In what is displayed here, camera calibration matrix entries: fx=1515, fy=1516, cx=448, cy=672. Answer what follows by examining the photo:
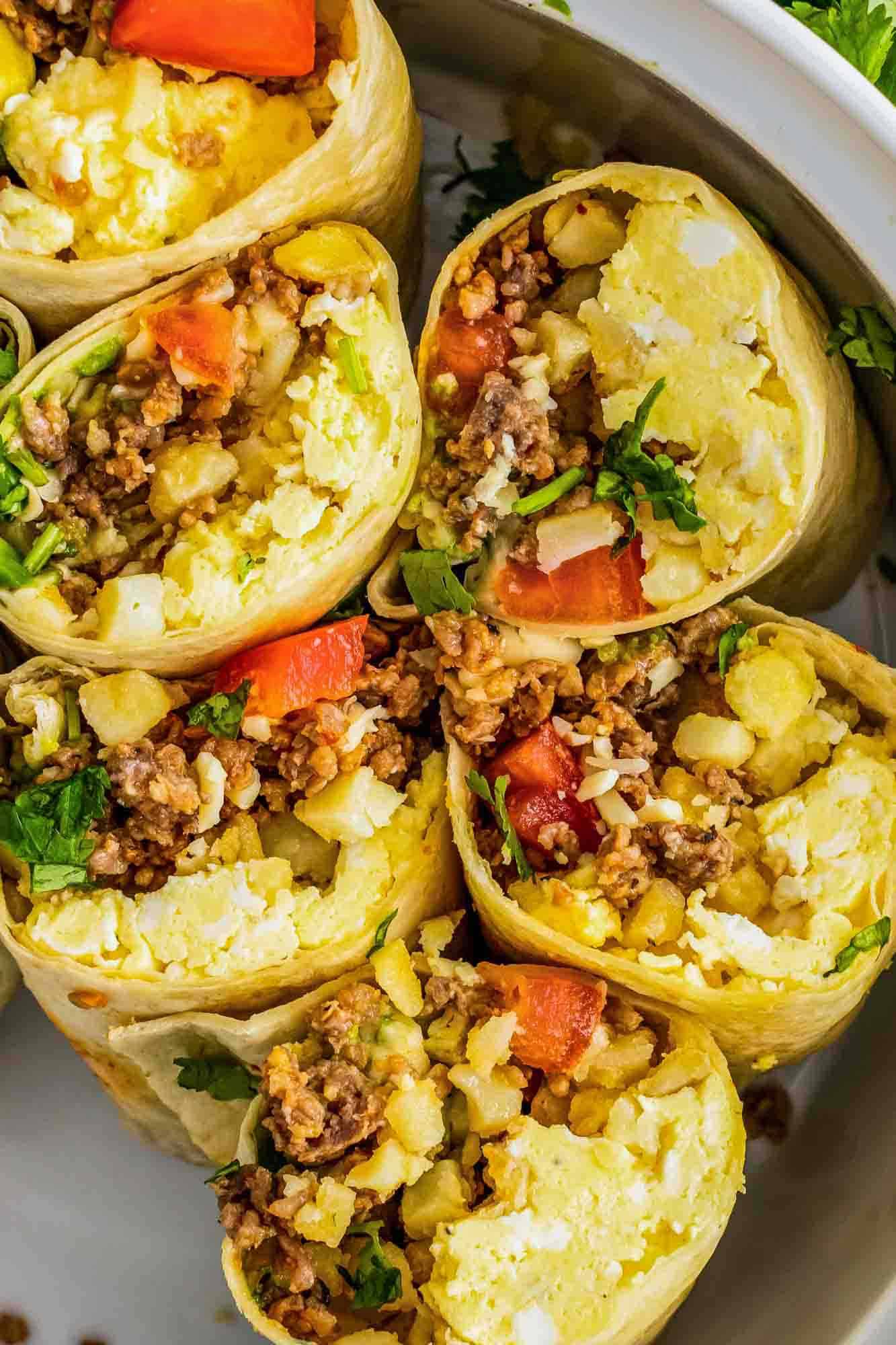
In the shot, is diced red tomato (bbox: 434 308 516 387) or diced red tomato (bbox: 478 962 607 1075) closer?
diced red tomato (bbox: 478 962 607 1075)

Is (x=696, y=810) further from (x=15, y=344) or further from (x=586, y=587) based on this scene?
(x=15, y=344)

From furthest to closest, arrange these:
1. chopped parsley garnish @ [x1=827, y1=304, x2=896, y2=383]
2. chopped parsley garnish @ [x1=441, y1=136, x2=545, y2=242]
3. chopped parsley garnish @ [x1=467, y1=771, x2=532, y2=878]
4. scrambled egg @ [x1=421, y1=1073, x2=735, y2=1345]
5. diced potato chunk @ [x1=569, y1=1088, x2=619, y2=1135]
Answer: chopped parsley garnish @ [x1=441, y1=136, x2=545, y2=242] < chopped parsley garnish @ [x1=827, y1=304, x2=896, y2=383] < chopped parsley garnish @ [x1=467, y1=771, x2=532, y2=878] < diced potato chunk @ [x1=569, y1=1088, x2=619, y2=1135] < scrambled egg @ [x1=421, y1=1073, x2=735, y2=1345]

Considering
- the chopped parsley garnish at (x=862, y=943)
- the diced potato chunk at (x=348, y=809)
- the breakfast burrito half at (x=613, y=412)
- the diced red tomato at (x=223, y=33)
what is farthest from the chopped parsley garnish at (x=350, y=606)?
the chopped parsley garnish at (x=862, y=943)

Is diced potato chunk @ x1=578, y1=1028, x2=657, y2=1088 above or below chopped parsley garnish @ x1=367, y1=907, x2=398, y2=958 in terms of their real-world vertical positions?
above

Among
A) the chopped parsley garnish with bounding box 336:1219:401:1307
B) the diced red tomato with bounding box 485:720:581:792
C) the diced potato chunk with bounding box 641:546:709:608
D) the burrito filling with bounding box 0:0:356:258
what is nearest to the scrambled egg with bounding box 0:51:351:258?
the burrito filling with bounding box 0:0:356:258

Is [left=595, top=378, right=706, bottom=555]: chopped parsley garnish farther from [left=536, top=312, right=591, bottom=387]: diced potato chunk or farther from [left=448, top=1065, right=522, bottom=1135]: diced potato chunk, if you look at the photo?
[left=448, top=1065, right=522, bottom=1135]: diced potato chunk

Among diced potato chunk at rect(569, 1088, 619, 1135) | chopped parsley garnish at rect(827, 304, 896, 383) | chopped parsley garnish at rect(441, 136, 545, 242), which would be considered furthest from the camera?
chopped parsley garnish at rect(441, 136, 545, 242)
